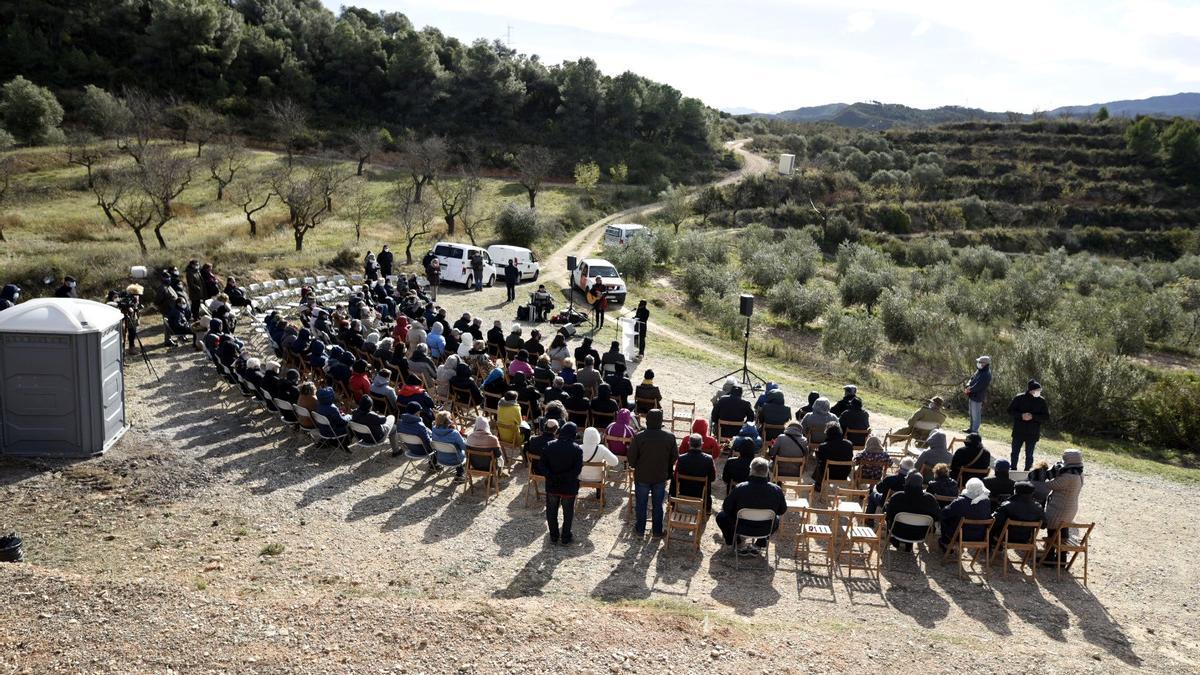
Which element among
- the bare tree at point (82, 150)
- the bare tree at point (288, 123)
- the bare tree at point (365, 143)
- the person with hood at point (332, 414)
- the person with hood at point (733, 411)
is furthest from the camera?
the bare tree at point (288, 123)

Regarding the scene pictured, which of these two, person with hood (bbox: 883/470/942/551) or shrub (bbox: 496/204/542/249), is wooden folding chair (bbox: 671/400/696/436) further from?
shrub (bbox: 496/204/542/249)

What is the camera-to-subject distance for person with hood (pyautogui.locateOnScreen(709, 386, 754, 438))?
11547 mm

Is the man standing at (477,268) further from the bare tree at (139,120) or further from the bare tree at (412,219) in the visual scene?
the bare tree at (139,120)

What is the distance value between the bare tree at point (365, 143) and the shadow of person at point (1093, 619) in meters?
44.1

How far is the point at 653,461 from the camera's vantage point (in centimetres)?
908

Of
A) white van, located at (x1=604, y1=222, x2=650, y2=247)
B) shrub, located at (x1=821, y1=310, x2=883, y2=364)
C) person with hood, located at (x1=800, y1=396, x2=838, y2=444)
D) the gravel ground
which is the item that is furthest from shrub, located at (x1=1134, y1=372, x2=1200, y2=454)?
white van, located at (x1=604, y1=222, x2=650, y2=247)

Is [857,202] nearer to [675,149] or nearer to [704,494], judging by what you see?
[675,149]

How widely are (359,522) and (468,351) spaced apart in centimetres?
547

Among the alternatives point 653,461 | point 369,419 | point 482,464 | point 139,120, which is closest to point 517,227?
point 369,419

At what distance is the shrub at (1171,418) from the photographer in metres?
16.5

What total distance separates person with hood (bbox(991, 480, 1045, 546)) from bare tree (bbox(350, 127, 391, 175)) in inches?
1712

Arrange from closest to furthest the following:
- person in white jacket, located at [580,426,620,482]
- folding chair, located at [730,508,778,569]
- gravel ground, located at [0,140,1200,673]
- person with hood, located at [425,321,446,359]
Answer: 1. gravel ground, located at [0,140,1200,673]
2. folding chair, located at [730,508,778,569]
3. person in white jacket, located at [580,426,620,482]
4. person with hood, located at [425,321,446,359]

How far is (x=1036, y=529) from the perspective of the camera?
29.2 feet

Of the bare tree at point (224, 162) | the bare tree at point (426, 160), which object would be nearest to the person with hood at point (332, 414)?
the bare tree at point (426, 160)
